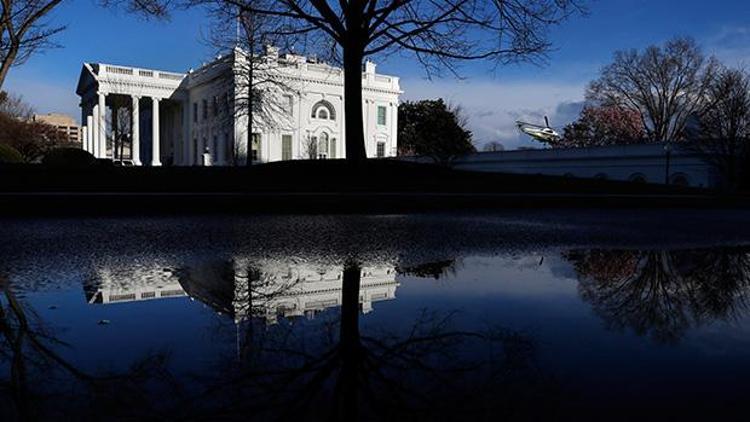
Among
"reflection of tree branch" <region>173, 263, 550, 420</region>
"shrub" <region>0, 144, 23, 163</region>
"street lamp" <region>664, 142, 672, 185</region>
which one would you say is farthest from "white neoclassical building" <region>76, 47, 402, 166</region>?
"reflection of tree branch" <region>173, 263, 550, 420</region>

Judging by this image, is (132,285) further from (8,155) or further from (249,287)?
(8,155)

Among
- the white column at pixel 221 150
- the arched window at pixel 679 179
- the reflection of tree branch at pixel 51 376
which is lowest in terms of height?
the reflection of tree branch at pixel 51 376

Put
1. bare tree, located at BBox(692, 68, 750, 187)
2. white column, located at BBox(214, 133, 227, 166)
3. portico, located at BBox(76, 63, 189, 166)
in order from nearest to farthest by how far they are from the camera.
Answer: bare tree, located at BBox(692, 68, 750, 187)
white column, located at BBox(214, 133, 227, 166)
portico, located at BBox(76, 63, 189, 166)

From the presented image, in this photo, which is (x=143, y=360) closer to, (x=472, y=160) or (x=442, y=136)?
(x=472, y=160)

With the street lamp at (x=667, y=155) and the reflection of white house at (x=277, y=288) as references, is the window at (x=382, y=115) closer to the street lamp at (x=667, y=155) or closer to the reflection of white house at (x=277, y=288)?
the street lamp at (x=667, y=155)

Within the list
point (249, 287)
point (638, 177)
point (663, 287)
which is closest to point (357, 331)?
point (249, 287)

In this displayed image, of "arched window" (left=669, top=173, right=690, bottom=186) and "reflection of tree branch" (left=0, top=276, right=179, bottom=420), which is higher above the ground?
"arched window" (left=669, top=173, right=690, bottom=186)

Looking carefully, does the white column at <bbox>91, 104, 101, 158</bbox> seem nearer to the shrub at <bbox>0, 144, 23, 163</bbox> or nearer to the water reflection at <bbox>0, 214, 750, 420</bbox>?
the shrub at <bbox>0, 144, 23, 163</bbox>

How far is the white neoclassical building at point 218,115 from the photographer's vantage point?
59.4 metres

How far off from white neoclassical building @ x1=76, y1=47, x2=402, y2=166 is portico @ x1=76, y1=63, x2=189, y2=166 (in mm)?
113

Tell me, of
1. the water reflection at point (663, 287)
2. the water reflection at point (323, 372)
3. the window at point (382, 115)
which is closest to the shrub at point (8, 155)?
the water reflection at point (323, 372)

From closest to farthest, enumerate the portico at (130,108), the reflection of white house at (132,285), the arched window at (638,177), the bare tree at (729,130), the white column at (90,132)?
the reflection of white house at (132,285) → the bare tree at (729,130) → the arched window at (638,177) → the portico at (130,108) → the white column at (90,132)

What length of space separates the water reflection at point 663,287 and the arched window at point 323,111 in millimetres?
59582

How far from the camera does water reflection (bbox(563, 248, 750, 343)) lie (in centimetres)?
334
